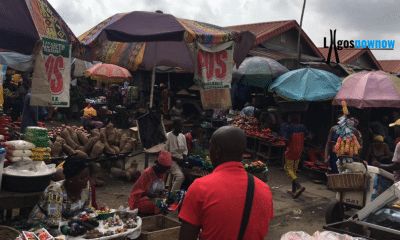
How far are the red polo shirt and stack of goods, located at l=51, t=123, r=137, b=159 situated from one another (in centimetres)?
589

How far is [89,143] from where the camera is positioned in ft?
28.2

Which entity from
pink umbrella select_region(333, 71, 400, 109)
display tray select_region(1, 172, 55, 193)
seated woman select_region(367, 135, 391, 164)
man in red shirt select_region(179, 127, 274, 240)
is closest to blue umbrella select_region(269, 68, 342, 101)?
pink umbrella select_region(333, 71, 400, 109)

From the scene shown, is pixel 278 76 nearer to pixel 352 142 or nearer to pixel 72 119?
pixel 352 142

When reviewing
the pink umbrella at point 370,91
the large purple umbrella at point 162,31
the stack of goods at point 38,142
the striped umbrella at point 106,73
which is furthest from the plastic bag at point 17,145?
the striped umbrella at point 106,73

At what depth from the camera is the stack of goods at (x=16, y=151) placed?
4.47 m

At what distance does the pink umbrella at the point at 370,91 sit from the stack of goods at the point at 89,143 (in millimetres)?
5750

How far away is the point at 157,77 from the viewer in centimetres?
2195

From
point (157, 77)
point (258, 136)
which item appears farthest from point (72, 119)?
point (258, 136)

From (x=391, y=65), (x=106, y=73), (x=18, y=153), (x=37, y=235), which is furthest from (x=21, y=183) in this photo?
(x=391, y=65)

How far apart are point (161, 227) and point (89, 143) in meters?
3.75

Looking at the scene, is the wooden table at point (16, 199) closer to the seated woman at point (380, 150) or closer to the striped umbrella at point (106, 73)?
the seated woman at point (380, 150)

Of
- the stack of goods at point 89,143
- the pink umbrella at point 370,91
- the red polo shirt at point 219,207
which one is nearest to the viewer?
the red polo shirt at point 219,207

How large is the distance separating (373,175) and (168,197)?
338 centimetres

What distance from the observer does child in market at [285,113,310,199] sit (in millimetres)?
9281
